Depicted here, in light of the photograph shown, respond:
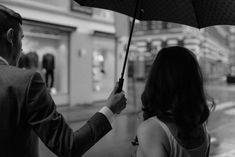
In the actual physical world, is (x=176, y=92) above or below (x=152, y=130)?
above

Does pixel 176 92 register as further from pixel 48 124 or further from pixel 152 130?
pixel 48 124

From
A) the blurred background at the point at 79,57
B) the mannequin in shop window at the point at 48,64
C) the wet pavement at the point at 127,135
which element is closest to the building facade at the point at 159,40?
the blurred background at the point at 79,57

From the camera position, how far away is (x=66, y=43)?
13836 millimetres

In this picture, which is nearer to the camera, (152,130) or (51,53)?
(152,130)

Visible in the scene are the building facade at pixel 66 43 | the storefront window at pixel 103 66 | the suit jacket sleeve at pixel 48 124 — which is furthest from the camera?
the storefront window at pixel 103 66

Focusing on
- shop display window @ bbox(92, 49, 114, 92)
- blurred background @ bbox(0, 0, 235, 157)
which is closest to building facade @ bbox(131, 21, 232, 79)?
shop display window @ bbox(92, 49, 114, 92)

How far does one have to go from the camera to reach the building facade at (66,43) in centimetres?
1256

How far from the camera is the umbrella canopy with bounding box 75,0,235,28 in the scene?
2.18 metres

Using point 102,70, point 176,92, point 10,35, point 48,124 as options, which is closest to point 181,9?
point 176,92

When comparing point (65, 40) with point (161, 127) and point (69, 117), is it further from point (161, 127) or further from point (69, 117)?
point (161, 127)

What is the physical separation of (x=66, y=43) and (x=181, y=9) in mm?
11942

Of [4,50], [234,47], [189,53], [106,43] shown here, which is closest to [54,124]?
[4,50]

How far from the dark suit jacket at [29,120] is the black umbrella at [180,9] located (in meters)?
1.08

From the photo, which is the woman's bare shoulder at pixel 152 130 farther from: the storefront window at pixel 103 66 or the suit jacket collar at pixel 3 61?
the storefront window at pixel 103 66
